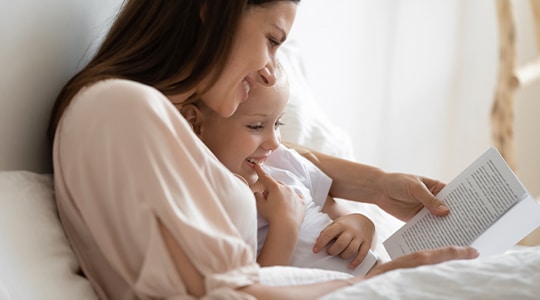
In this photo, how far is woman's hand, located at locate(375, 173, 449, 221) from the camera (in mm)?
1430

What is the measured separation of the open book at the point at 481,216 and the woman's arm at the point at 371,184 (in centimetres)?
9

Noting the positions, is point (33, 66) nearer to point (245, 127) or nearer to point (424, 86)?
point (245, 127)

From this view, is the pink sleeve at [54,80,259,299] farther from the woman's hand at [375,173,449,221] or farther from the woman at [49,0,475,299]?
the woman's hand at [375,173,449,221]

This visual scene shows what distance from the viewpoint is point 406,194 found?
1.49m

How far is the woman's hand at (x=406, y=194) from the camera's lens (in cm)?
143

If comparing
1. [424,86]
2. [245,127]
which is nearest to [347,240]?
[245,127]

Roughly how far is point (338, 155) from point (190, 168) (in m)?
0.73

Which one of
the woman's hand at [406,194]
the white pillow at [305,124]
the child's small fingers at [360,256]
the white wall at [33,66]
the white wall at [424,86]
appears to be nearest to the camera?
the white wall at [33,66]

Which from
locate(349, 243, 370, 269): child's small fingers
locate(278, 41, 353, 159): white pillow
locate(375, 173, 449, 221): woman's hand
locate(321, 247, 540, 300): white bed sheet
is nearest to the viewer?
locate(321, 247, 540, 300): white bed sheet

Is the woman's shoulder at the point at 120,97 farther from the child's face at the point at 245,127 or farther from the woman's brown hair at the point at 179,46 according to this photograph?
the child's face at the point at 245,127

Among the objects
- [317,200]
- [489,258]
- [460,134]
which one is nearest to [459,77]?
[460,134]

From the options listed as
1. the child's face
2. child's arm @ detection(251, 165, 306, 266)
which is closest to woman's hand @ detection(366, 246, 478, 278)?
child's arm @ detection(251, 165, 306, 266)

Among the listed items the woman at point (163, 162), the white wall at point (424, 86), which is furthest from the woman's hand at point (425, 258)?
the white wall at point (424, 86)

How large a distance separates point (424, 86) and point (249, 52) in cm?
172
